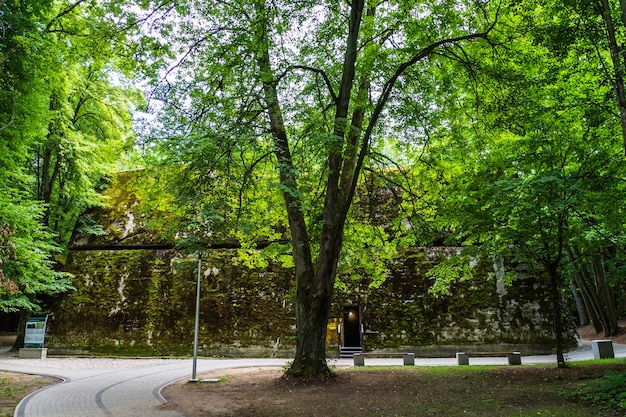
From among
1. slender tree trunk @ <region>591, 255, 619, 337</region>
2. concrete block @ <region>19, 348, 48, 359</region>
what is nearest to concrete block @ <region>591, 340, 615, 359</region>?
slender tree trunk @ <region>591, 255, 619, 337</region>

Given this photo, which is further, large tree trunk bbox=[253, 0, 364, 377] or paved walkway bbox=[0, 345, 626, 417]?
large tree trunk bbox=[253, 0, 364, 377]

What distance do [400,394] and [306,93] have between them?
6814 millimetres

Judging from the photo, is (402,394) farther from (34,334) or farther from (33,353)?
(34,334)

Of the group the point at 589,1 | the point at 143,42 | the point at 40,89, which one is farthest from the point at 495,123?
the point at 40,89

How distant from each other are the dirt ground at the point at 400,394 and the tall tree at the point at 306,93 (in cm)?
123

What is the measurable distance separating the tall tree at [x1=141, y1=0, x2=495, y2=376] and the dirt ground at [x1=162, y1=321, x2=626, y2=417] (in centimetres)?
123

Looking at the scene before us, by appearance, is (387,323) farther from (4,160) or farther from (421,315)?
(4,160)

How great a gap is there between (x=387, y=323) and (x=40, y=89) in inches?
548

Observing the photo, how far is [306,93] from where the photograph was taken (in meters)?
9.77

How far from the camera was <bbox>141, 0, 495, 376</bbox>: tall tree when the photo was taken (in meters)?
7.95

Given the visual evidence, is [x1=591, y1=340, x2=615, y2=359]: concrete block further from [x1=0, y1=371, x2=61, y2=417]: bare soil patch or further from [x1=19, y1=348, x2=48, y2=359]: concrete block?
[x1=19, y1=348, x2=48, y2=359]: concrete block

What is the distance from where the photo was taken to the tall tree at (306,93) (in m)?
7.95

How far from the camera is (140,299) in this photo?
1794 centimetres

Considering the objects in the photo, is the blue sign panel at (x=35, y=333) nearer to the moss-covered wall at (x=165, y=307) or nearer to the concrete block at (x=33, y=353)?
the concrete block at (x=33, y=353)
